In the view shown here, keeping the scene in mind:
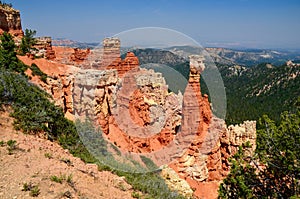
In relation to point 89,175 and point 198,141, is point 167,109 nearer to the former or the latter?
point 198,141

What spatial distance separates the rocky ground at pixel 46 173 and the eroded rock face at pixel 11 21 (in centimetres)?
1913

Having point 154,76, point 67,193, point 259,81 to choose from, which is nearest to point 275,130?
point 67,193

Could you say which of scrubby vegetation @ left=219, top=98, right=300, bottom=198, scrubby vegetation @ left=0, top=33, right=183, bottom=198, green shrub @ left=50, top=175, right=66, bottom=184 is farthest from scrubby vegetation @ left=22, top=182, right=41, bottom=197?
scrubby vegetation @ left=219, top=98, right=300, bottom=198

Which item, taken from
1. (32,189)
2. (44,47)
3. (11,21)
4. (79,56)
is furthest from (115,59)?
(32,189)

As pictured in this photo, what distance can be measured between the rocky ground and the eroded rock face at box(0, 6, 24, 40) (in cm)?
1913

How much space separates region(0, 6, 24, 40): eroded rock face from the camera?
2556cm

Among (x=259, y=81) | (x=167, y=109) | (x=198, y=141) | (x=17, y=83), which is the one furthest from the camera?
(x=259, y=81)

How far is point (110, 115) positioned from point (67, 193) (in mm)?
9418

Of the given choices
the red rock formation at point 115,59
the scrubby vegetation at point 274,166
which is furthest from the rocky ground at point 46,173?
the red rock formation at point 115,59

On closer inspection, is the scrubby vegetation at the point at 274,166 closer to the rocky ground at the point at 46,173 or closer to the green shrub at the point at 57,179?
the rocky ground at the point at 46,173

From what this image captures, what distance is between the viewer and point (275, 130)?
889 cm

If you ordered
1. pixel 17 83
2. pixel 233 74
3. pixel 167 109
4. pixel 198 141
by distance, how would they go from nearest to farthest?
pixel 17 83 < pixel 198 141 < pixel 167 109 < pixel 233 74

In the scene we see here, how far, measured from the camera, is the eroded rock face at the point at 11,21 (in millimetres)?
25562

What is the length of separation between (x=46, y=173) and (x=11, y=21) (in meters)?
23.5
